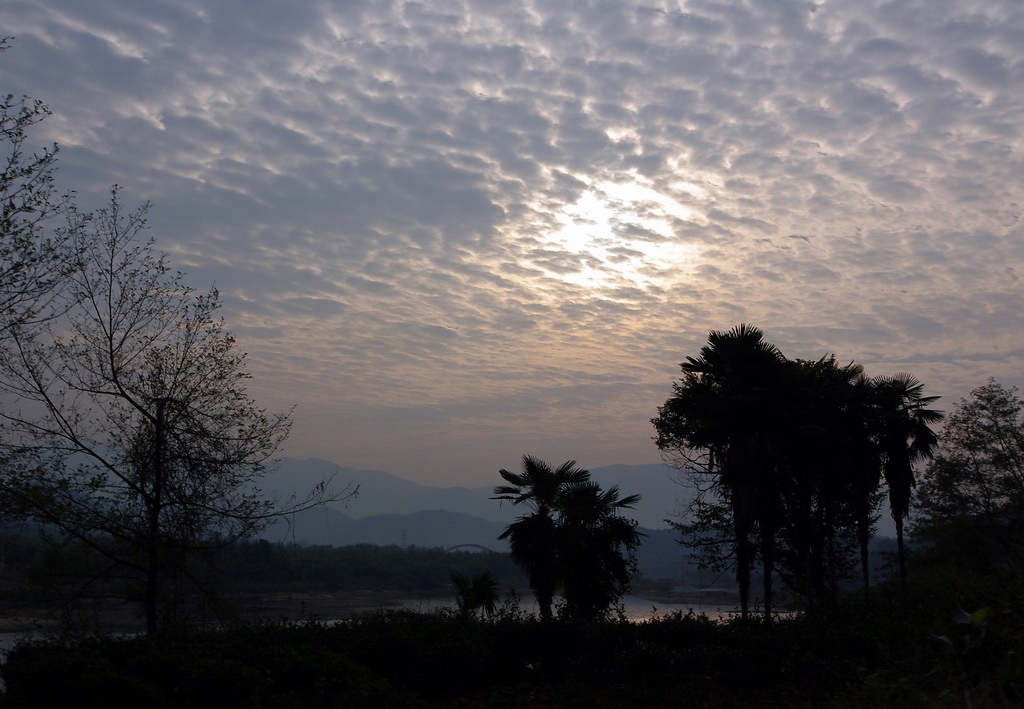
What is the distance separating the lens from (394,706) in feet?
23.1

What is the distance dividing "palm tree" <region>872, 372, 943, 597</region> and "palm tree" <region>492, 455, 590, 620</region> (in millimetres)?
11584

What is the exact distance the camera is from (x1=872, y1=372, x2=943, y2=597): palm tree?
28.1 m

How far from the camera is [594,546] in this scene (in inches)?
898

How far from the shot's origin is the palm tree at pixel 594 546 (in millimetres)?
22359

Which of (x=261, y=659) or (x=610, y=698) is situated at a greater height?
(x=261, y=659)

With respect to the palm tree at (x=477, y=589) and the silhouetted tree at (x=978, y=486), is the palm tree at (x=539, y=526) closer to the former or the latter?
the palm tree at (x=477, y=589)

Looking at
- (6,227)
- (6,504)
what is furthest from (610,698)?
(6,227)

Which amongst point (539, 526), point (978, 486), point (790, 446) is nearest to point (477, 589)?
point (539, 526)

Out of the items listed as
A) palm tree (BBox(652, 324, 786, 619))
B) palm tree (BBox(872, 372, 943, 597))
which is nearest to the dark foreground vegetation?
palm tree (BBox(652, 324, 786, 619))

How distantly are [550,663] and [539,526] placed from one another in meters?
12.2

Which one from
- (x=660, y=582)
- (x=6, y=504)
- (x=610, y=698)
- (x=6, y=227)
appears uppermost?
(x=6, y=227)

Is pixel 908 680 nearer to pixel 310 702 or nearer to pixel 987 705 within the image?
pixel 987 705

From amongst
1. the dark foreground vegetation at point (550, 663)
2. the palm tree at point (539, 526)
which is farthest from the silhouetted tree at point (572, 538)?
the dark foreground vegetation at point (550, 663)

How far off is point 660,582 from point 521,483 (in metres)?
18.2
